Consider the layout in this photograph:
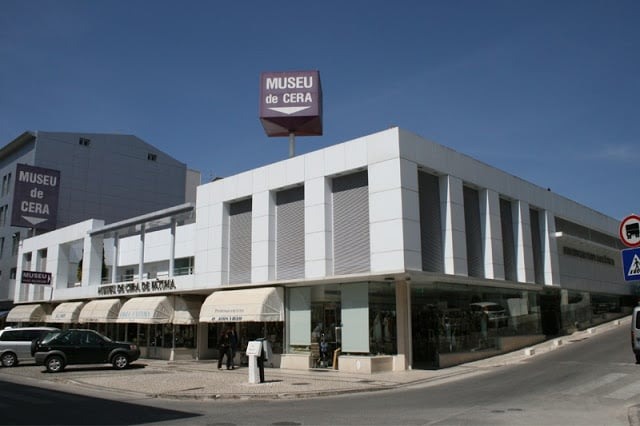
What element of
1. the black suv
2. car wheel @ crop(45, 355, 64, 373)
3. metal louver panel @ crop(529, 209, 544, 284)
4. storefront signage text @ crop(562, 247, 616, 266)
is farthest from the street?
storefront signage text @ crop(562, 247, 616, 266)

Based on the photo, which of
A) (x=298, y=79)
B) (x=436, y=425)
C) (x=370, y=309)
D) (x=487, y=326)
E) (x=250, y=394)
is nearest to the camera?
(x=436, y=425)

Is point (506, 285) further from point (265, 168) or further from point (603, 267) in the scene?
point (603, 267)

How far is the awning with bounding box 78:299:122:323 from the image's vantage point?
35.7 meters

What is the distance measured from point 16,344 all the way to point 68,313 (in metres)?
10.8

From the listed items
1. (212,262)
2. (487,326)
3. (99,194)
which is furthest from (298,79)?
(99,194)

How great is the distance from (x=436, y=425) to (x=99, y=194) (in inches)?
2126

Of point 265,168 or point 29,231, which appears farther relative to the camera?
point 29,231

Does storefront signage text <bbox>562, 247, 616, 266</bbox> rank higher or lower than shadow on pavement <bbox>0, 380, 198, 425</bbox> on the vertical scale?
higher

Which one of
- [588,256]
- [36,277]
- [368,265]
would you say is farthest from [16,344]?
[588,256]

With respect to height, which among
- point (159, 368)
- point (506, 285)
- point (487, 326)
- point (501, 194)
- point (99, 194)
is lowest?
point (159, 368)

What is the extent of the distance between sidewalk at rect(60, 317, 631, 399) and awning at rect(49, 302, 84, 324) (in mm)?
14688

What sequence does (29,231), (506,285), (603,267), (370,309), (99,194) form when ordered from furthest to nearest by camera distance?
(99,194), (29,231), (603,267), (506,285), (370,309)

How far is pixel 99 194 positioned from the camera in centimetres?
5853

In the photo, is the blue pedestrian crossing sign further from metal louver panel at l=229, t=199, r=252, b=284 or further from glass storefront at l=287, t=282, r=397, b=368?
metal louver panel at l=229, t=199, r=252, b=284
